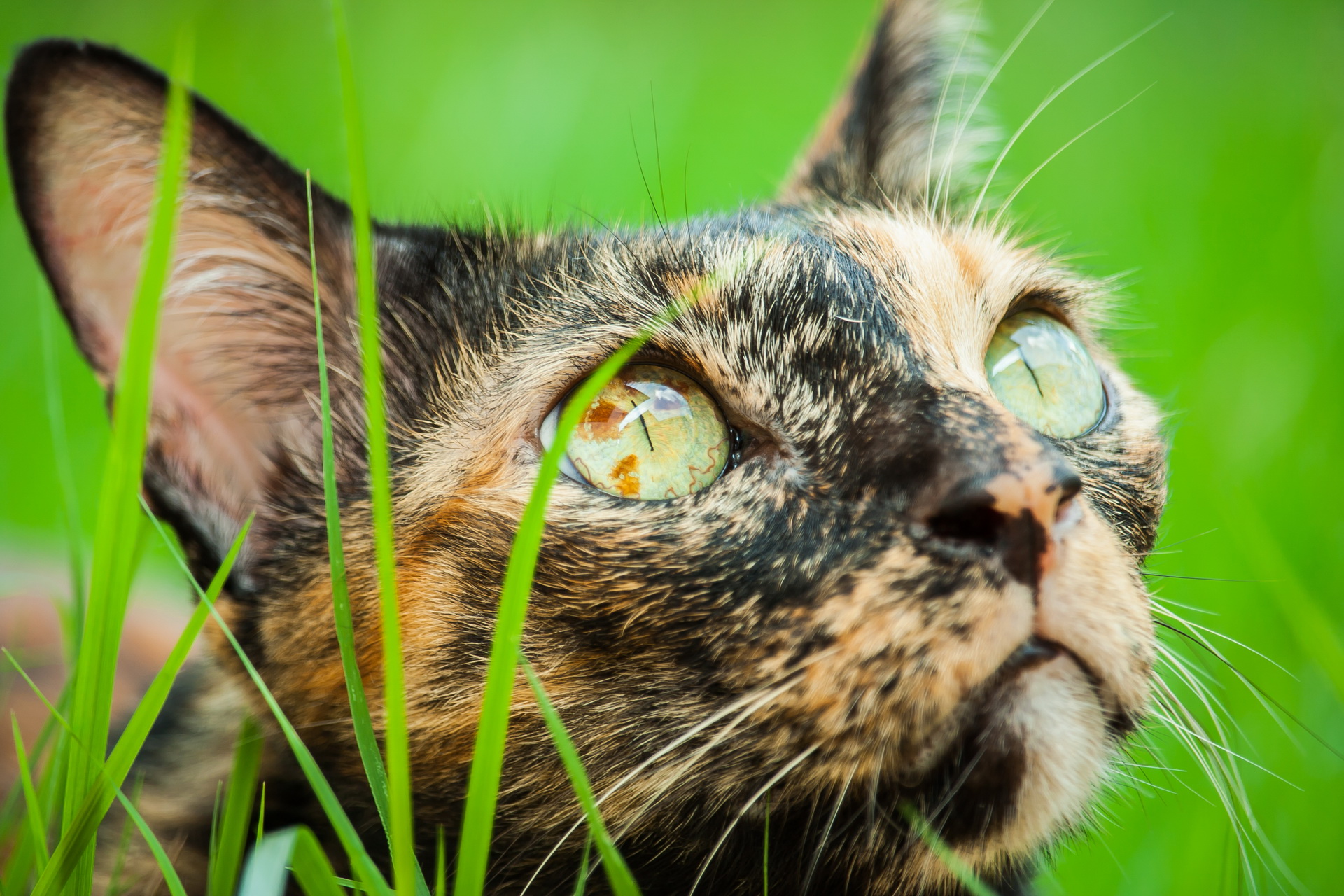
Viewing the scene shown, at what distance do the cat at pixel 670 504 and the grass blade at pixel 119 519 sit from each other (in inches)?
13.5

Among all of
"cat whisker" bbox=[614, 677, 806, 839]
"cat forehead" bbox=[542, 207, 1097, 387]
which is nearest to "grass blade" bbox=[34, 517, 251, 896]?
"cat whisker" bbox=[614, 677, 806, 839]

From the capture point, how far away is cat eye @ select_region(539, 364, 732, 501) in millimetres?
1502

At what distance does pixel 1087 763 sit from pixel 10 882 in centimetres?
159

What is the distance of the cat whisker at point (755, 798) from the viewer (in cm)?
124

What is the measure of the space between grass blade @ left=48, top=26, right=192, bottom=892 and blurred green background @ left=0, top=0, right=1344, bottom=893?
809 mm

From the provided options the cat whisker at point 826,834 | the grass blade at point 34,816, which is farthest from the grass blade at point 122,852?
the cat whisker at point 826,834

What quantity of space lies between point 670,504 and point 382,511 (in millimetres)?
446

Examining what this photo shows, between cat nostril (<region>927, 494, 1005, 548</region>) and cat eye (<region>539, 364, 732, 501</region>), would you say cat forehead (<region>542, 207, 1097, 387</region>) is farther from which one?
cat nostril (<region>927, 494, 1005, 548</region>)

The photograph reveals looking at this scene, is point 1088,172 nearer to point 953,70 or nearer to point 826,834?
point 953,70

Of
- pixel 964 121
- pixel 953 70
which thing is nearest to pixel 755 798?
pixel 964 121

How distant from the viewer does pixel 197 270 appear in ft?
5.92

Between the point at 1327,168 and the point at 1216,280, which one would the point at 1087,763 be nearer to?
the point at 1216,280

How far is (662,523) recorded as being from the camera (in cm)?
144

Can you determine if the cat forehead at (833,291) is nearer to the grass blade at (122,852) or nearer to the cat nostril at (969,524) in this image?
the cat nostril at (969,524)
